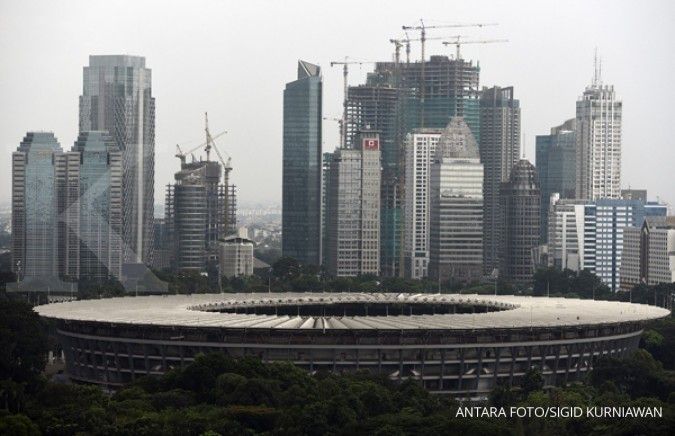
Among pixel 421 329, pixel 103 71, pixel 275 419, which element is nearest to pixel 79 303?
pixel 421 329

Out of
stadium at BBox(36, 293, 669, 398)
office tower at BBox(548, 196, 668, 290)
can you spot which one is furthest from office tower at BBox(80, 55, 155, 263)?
stadium at BBox(36, 293, 669, 398)

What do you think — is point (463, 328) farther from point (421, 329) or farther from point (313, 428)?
point (313, 428)

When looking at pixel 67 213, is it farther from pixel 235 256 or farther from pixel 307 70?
pixel 307 70

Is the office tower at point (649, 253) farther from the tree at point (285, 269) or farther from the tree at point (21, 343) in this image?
the tree at point (21, 343)

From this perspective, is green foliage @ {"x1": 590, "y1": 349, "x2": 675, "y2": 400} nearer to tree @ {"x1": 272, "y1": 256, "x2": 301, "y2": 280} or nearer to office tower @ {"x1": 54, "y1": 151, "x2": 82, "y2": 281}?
office tower @ {"x1": 54, "y1": 151, "x2": 82, "y2": 281}

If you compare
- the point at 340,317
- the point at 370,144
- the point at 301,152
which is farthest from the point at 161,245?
the point at 340,317

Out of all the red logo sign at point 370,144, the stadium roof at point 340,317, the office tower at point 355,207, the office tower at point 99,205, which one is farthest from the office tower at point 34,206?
the stadium roof at point 340,317
